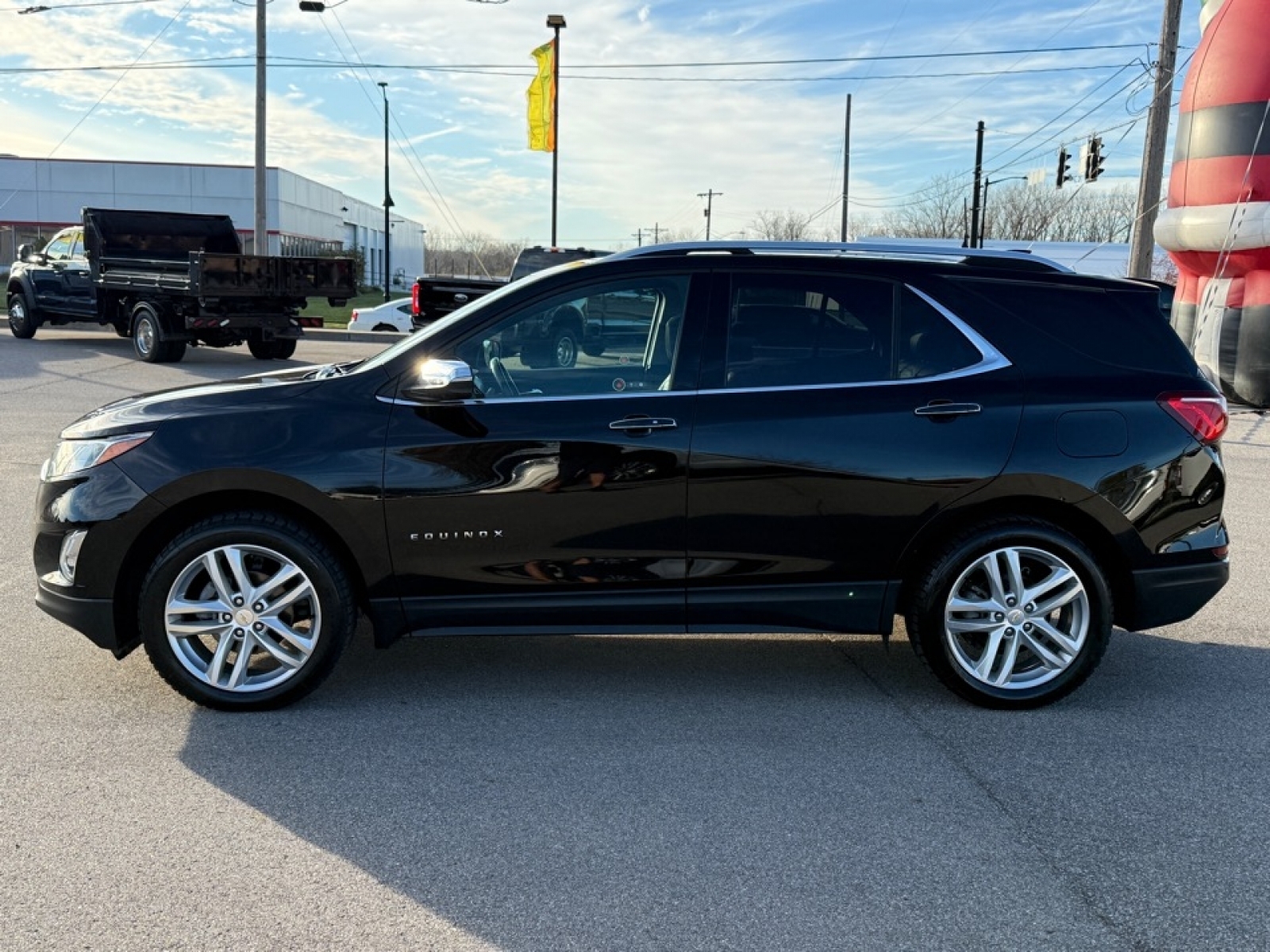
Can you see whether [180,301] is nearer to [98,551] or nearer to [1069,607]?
[98,551]

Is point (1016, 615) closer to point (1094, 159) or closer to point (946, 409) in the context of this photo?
point (946, 409)

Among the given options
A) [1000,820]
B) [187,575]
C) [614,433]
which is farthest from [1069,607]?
[187,575]

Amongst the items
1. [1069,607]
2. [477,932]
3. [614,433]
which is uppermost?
[614,433]

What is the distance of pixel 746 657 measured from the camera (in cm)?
511

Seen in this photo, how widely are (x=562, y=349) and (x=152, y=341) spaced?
49.5ft

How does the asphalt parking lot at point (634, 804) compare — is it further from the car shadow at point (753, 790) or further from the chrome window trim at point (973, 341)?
the chrome window trim at point (973, 341)

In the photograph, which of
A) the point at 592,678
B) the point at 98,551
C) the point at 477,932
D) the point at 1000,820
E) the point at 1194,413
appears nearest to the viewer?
the point at 477,932

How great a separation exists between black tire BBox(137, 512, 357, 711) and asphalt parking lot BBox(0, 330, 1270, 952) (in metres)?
0.16

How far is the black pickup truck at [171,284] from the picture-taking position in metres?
16.9

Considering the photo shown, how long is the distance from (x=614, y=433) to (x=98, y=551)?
2024mm

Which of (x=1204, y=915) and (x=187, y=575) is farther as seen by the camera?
(x=187, y=575)

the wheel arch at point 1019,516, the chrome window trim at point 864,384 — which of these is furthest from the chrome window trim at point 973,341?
the wheel arch at point 1019,516

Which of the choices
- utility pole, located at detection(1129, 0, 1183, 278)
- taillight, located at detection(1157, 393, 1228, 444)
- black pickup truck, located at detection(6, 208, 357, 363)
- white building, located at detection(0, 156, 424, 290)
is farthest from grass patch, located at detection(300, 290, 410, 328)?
taillight, located at detection(1157, 393, 1228, 444)

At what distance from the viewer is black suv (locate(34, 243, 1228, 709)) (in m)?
4.19
